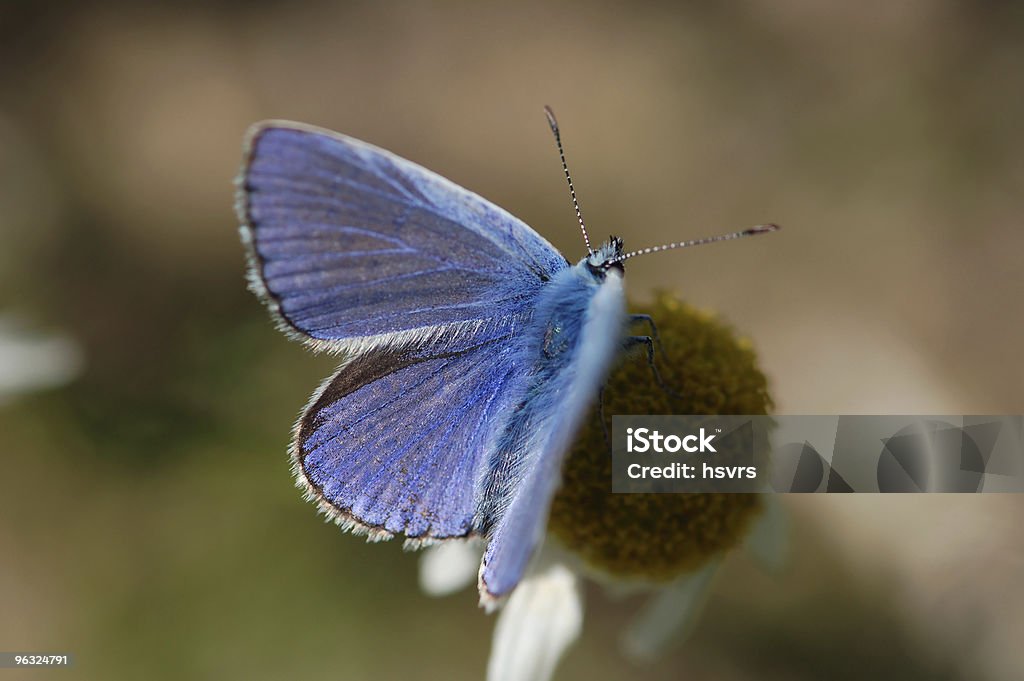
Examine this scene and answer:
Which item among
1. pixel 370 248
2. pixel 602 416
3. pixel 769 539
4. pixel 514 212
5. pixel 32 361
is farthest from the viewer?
pixel 514 212

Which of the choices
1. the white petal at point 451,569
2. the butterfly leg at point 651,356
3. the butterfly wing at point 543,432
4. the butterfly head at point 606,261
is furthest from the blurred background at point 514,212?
the butterfly head at point 606,261

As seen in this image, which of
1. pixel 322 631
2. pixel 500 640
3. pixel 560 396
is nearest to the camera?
pixel 560 396

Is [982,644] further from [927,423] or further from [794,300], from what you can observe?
[794,300]

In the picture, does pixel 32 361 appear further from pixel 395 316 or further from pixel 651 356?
pixel 651 356

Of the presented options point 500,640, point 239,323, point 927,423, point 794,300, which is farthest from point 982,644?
point 239,323

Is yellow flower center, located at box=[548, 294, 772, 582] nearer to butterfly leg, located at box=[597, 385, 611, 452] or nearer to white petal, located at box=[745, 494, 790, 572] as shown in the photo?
butterfly leg, located at box=[597, 385, 611, 452]

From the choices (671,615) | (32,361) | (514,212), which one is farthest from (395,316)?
(514,212)
